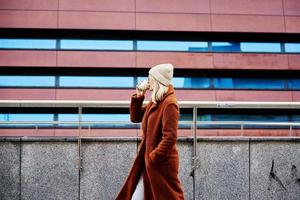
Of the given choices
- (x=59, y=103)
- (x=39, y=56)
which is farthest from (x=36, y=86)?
(x=59, y=103)

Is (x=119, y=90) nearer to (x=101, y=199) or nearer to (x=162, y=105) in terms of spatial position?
(x=101, y=199)

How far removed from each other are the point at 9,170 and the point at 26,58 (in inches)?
826

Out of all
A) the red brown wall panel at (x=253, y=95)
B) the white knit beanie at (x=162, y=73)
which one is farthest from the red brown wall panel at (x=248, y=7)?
the white knit beanie at (x=162, y=73)

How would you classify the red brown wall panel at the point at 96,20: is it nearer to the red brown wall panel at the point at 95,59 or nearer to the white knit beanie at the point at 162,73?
the red brown wall panel at the point at 95,59

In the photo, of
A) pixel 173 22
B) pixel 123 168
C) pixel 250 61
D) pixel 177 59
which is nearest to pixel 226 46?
pixel 250 61

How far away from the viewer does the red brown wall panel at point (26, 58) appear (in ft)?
82.6

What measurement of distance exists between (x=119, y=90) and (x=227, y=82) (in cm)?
694

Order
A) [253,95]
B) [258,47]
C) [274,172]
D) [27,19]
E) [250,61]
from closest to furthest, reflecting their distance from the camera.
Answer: [274,172] → [27,19] → [253,95] → [250,61] → [258,47]

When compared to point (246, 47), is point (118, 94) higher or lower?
lower

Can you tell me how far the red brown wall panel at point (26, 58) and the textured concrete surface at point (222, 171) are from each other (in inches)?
828

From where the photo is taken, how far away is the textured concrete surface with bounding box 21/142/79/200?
5410 mm

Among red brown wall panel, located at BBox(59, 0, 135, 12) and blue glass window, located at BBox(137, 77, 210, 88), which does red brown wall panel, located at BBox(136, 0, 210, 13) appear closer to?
red brown wall panel, located at BBox(59, 0, 135, 12)

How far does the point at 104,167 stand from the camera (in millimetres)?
5508

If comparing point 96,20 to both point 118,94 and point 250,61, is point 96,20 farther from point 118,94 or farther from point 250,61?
point 250,61
